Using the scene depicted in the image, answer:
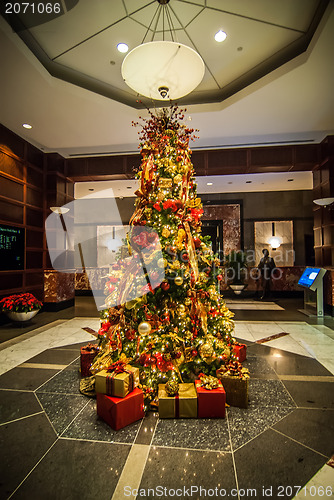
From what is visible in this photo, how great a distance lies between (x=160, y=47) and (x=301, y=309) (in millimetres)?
6003

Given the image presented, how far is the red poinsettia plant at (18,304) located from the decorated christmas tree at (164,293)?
2.75m

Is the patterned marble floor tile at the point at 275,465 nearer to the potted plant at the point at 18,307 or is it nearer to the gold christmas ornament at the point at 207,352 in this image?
the gold christmas ornament at the point at 207,352

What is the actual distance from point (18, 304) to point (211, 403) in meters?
3.95

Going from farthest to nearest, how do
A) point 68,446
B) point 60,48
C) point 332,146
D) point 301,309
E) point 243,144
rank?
1. point 301,309
2. point 243,144
3. point 332,146
4. point 60,48
5. point 68,446

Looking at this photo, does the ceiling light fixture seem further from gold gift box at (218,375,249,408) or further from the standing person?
the standing person

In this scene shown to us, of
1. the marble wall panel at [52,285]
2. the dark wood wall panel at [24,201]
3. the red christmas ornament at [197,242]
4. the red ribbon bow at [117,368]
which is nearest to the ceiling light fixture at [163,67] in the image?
the red christmas ornament at [197,242]

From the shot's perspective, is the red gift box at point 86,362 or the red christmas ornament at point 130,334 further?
the red gift box at point 86,362

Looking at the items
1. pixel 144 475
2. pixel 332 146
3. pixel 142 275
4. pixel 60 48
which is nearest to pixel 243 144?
pixel 332 146

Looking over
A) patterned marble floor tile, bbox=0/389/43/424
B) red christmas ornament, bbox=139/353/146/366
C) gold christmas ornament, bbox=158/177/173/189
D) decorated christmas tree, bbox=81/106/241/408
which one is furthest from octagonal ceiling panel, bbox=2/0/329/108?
patterned marble floor tile, bbox=0/389/43/424

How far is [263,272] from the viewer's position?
7879 mm

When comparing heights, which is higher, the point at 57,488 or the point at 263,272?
the point at 263,272

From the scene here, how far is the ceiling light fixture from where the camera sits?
6.31 feet

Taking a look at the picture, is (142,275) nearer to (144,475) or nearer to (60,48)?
(144,475)

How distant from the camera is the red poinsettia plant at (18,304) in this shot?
14.4ft
